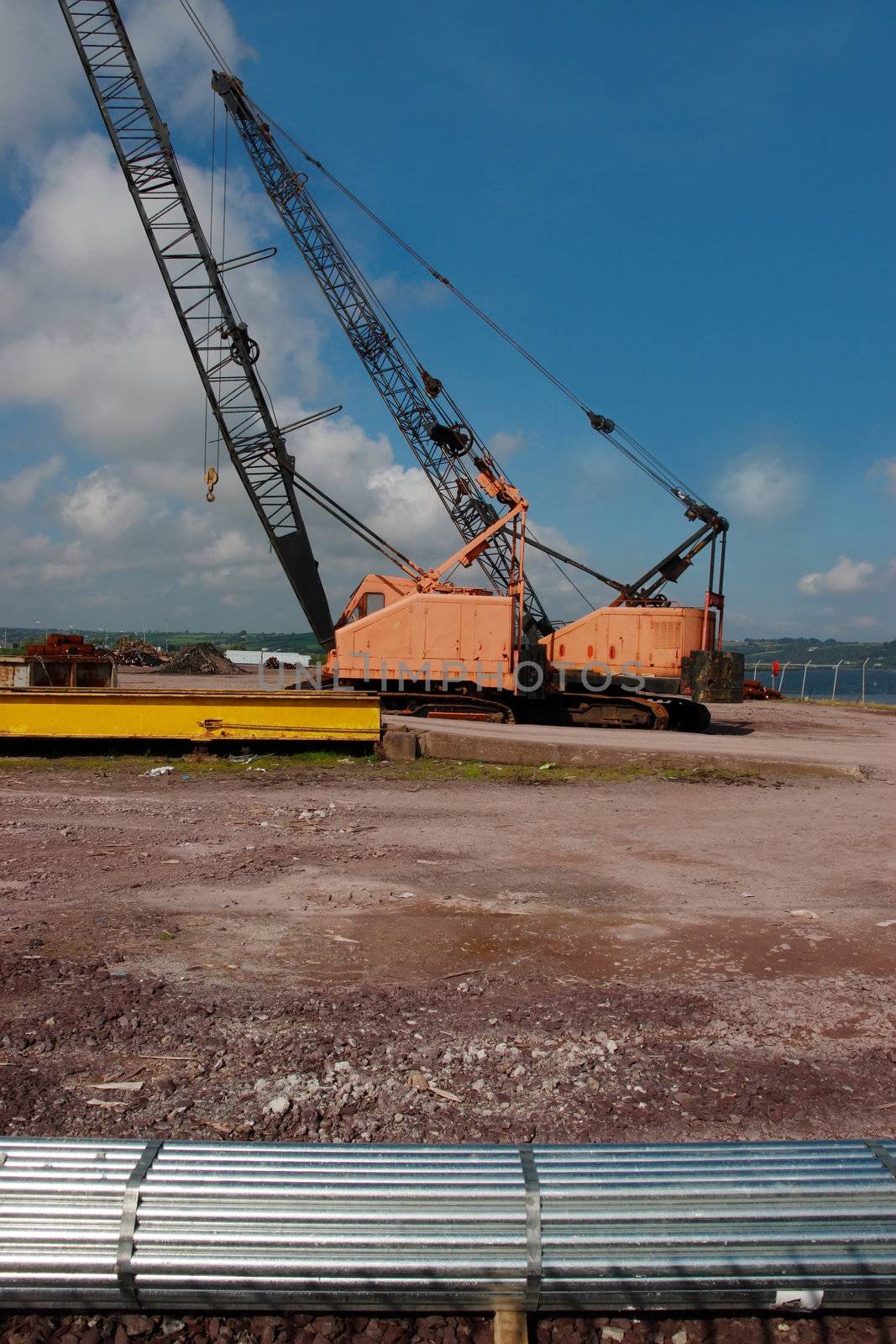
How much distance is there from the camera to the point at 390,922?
17.9ft

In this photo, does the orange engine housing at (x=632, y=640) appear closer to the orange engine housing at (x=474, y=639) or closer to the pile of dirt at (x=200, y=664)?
the orange engine housing at (x=474, y=639)

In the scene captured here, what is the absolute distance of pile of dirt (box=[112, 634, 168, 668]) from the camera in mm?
40781

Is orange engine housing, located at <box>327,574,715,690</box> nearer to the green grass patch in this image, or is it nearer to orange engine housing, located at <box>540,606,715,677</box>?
orange engine housing, located at <box>540,606,715,677</box>

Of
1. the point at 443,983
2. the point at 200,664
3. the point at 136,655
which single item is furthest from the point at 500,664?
the point at 136,655

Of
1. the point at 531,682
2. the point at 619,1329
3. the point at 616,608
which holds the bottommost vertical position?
the point at 619,1329

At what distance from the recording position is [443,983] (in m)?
4.51

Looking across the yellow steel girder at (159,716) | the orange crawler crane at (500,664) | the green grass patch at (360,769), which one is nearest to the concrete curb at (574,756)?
the green grass patch at (360,769)

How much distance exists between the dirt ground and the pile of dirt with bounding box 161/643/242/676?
91.4 ft

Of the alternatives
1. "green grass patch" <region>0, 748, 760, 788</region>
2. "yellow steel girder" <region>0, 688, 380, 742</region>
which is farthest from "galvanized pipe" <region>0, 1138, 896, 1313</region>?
"yellow steel girder" <region>0, 688, 380, 742</region>

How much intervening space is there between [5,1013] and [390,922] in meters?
2.20

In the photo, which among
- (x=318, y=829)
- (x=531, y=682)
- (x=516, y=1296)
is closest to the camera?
(x=516, y=1296)

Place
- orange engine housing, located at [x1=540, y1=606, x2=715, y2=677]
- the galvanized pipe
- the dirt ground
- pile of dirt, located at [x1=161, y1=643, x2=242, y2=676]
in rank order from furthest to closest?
pile of dirt, located at [x1=161, y1=643, x2=242, y2=676], orange engine housing, located at [x1=540, y1=606, x2=715, y2=677], the dirt ground, the galvanized pipe

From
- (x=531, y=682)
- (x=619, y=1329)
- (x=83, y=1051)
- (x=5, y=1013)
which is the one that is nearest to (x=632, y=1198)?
(x=619, y=1329)

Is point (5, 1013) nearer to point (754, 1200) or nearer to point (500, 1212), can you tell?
point (500, 1212)
